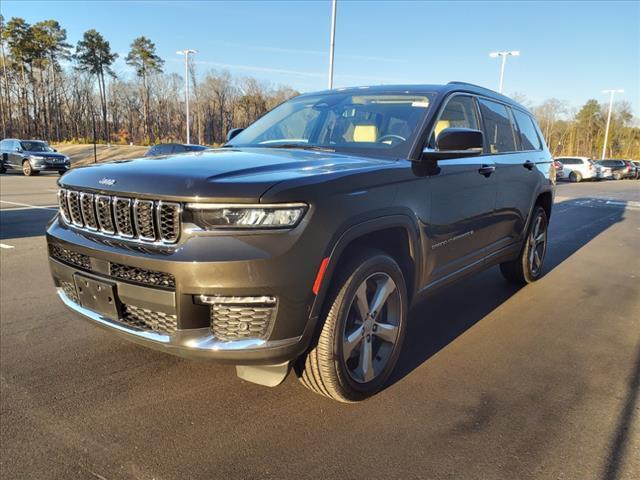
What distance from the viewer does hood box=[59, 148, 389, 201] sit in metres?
2.21

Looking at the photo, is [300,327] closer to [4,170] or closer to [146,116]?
[4,170]

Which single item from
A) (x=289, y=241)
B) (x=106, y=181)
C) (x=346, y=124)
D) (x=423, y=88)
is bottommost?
(x=289, y=241)

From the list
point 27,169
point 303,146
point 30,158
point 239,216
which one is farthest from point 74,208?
point 27,169

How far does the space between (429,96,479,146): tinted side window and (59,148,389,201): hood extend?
793 mm

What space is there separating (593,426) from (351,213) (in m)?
1.84

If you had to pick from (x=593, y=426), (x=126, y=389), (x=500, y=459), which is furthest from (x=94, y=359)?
(x=593, y=426)

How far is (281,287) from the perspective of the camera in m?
2.21

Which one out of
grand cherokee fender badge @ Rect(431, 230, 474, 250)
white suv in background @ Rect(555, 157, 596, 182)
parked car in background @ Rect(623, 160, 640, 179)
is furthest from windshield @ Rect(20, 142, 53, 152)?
parked car in background @ Rect(623, 160, 640, 179)

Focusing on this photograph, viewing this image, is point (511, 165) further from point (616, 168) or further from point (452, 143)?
point (616, 168)

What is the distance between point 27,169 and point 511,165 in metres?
25.5

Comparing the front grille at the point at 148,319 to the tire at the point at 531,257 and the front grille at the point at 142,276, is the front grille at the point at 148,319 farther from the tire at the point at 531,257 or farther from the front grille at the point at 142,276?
the tire at the point at 531,257

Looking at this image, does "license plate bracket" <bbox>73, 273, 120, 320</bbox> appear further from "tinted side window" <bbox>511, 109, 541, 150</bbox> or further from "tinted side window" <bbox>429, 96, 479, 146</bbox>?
"tinted side window" <bbox>511, 109, 541, 150</bbox>

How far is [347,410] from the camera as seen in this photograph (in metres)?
2.81

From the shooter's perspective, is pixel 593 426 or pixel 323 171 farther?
pixel 593 426
